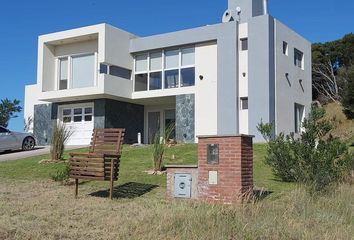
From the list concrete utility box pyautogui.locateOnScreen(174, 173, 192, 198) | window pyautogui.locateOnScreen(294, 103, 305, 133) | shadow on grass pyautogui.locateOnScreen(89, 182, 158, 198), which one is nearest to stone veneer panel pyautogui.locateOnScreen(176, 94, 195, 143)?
window pyautogui.locateOnScreen(294, 103, 305, 133)

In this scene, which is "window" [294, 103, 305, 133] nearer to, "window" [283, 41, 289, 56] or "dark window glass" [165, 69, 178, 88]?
"window" [283, 41, 289, 56]

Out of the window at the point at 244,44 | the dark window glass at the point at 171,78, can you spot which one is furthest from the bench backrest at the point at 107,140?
the dark window glass at the point at 171,78

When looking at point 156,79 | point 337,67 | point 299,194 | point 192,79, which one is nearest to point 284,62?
point 192,79

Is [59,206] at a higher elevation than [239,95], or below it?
below

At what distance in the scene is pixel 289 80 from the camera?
1126 inches

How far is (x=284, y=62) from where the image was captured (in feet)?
91.6

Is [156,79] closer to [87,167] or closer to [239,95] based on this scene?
[239,95]

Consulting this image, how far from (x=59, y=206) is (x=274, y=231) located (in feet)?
15.3

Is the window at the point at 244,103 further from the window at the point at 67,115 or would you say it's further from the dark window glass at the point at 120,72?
the window at the point at 67,115

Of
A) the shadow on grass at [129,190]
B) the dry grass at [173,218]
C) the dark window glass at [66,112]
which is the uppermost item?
the dark window glass at [66,112]

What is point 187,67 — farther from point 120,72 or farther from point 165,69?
point 120,72

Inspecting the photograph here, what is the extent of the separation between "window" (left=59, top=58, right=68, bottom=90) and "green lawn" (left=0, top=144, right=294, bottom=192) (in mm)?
12377

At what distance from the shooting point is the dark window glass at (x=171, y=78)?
28781mm

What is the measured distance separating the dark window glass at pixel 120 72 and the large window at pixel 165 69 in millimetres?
481
